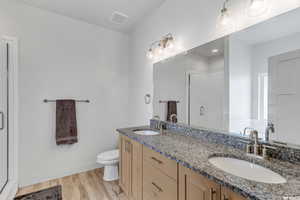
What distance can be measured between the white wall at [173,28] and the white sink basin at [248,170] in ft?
3.47

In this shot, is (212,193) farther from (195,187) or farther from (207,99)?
(207,99)

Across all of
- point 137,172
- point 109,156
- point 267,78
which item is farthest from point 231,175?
point 109,156

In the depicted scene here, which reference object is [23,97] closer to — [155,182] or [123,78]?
[123,78]

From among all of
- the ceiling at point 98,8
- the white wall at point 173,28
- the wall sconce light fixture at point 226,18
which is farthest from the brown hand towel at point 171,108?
the ceiling at point 98,8

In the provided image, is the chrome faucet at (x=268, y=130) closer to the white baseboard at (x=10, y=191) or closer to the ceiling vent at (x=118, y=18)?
the ceiling vent at (x=118, y=18)

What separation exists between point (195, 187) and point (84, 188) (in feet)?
5.95

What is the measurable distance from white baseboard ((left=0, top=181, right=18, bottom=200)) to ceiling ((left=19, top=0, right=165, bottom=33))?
2509 millimetres

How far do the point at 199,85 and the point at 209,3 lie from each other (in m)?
0.83

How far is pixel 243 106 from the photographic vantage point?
121 cm

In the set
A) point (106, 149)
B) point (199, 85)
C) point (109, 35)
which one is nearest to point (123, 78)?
point (109, 35)

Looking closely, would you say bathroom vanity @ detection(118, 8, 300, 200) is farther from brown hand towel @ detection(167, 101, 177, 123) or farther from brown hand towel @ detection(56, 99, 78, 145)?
brown hand towel @ detection(56, 99, 78, 145)

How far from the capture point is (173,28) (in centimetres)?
188

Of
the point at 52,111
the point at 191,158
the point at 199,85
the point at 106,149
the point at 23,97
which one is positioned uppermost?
the point at 199,85

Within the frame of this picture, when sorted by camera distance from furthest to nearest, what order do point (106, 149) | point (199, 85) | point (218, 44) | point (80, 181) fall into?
point (106, 149), point (80, 181), point (199, 85), point (218, 44)
